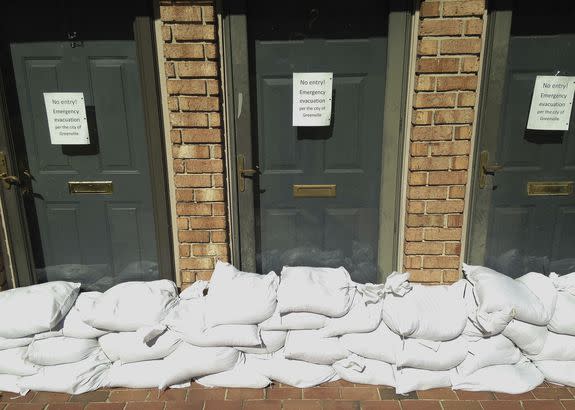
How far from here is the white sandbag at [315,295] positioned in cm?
291

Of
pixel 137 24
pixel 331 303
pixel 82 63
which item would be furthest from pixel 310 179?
pixel 82 63

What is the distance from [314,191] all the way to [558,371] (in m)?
2.11

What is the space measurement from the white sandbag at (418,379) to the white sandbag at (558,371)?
0.67 m

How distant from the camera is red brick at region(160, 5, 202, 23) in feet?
9.68

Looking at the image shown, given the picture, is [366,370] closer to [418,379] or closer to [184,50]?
[418,379]

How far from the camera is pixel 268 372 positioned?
299 centimetres

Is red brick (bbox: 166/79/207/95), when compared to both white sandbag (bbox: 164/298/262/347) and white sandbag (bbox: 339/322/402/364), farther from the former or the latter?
white sandbag (bbox: 339/322/402/364)

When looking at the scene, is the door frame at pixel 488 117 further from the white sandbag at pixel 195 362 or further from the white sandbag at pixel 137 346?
the white sandbag at pixel 137 346

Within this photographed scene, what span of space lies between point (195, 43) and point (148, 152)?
0.89 m

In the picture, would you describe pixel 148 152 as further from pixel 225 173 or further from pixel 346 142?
pixel 346 142

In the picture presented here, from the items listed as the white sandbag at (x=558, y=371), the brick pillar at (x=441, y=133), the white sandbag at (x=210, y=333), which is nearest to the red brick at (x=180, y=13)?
the brick pillar at (x=441, y=133)

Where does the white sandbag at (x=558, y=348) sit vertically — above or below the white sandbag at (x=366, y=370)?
above

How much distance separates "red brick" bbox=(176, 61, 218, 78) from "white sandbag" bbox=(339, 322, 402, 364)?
2.05 metres

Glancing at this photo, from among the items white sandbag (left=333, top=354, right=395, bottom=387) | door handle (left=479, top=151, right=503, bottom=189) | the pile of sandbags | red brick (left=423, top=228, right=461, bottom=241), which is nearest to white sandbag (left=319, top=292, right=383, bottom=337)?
the pile of sandbags
